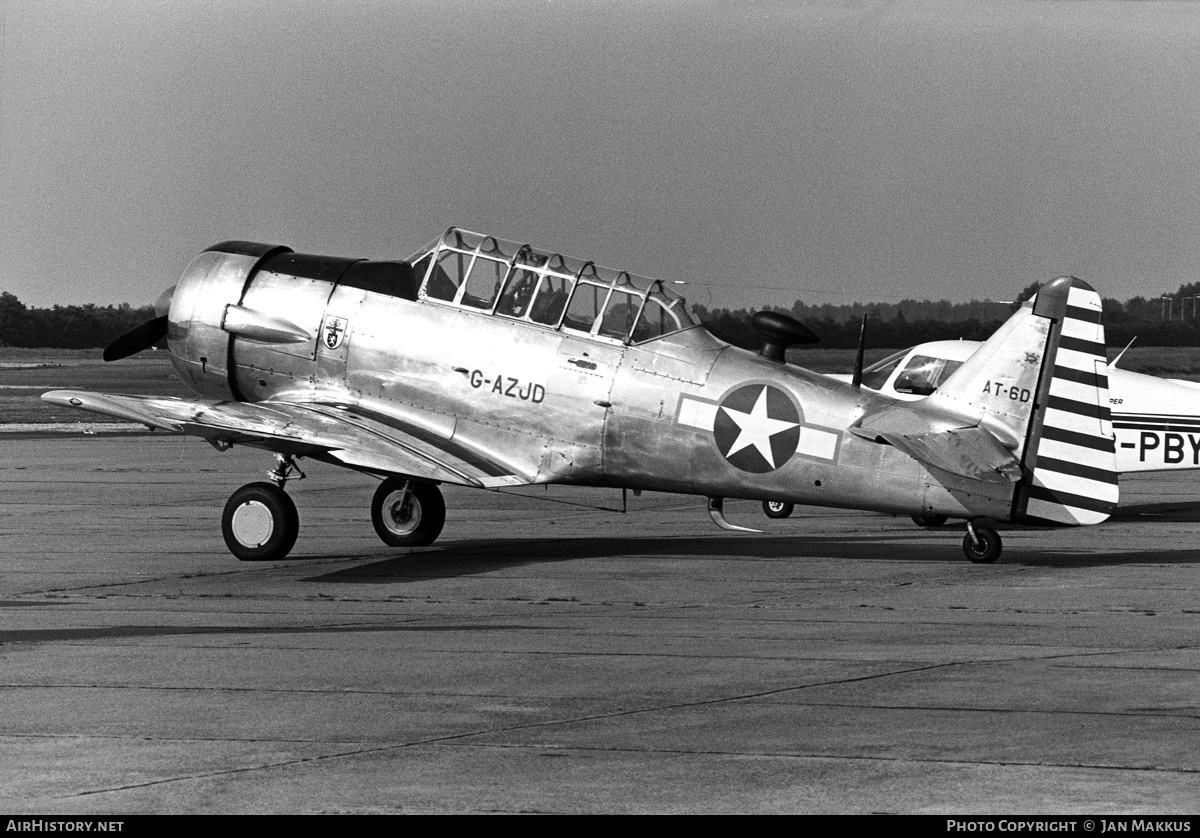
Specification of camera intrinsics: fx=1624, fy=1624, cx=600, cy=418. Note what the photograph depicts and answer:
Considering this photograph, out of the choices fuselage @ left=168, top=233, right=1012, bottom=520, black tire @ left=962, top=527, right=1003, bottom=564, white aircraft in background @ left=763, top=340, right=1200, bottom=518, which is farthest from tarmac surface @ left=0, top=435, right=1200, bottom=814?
white aircraft in background @ left=763, top=340, right=1200, bottom=518

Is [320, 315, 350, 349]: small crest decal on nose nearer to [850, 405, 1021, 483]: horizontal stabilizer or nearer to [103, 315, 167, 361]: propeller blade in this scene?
[103, 315, 167, 361]: propeller blade

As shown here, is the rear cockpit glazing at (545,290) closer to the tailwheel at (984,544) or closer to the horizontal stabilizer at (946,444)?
the horizontal stabilizer at (946,444)

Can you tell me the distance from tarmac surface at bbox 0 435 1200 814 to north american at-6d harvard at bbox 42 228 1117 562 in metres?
0.75

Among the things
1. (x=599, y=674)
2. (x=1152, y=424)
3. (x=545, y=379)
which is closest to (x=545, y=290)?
(x=545, y=379)

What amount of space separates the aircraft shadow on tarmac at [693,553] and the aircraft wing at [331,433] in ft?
2.73

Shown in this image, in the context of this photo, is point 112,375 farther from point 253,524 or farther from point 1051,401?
point 1051,401

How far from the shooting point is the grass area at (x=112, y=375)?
44.8 m

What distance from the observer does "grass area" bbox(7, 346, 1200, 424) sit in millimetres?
44841

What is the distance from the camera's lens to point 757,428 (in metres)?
14.1

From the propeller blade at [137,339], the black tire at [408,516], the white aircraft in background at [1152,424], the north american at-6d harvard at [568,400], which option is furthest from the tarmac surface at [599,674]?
the white aircraft in background at [1152,424]

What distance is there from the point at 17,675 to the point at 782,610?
17.7ft

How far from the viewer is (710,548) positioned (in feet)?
53.3

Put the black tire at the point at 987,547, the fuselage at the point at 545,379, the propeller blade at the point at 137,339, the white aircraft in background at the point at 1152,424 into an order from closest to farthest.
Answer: the fuselage at the point at 545,379 → the black tire at the point at 987,547 → the propeller blade at the point at 137,339 → the white aircraft in background at the point at 1152,424
